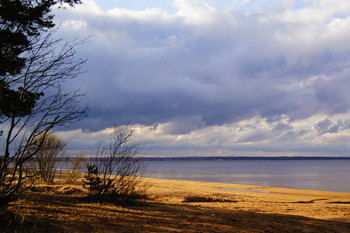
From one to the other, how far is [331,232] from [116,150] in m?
8.15

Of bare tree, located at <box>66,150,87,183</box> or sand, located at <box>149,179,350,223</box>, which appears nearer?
sand, located at <box>149,179,350,223</box>

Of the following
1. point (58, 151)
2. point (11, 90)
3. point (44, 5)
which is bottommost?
point (58, 151)

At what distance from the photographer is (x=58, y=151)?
25.1 metres

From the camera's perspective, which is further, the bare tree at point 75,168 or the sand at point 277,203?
the bare tree at point 75,168

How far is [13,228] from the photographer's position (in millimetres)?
7496

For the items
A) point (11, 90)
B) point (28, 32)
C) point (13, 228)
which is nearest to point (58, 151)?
point (11, 90)

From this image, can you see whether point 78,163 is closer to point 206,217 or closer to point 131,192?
point 131,192

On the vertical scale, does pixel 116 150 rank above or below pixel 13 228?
above

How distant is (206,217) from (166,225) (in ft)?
8.02

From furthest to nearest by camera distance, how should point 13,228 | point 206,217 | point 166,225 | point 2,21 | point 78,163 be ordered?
1. point 78,163
2. point 206,217
3. point 166,225
4. point 2,21
5. point 13,228

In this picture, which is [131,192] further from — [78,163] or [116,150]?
[78,163]

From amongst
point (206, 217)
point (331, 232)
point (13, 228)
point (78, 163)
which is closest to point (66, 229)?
point (13, 228)

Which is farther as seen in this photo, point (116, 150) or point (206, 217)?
point (116, 150)

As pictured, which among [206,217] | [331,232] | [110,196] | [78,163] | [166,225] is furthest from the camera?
[78,163]
